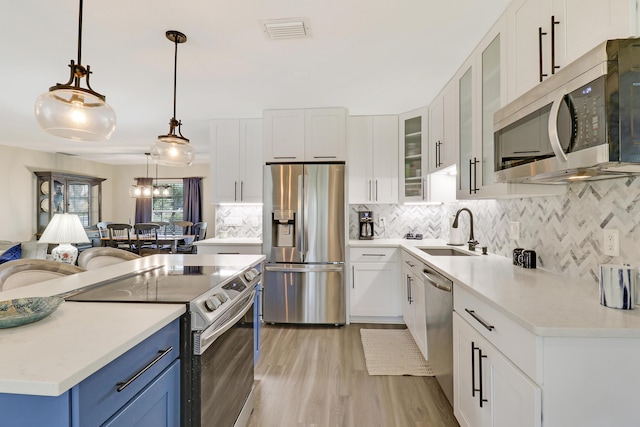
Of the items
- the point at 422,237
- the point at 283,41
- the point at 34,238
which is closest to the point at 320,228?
the point at 422,237

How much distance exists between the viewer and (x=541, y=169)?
1340 mm

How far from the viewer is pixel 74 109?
4.90 ft

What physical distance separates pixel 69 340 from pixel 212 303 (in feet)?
1.69

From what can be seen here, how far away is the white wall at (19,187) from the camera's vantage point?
589cm

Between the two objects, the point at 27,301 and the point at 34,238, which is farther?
the point at 34,238

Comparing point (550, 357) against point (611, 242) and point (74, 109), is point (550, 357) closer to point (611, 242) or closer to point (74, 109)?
point (611, 242)

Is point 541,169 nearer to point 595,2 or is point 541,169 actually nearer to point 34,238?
point 595,2

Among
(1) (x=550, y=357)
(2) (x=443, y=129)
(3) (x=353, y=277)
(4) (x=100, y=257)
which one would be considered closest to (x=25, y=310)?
(4) (x=100, y=257)

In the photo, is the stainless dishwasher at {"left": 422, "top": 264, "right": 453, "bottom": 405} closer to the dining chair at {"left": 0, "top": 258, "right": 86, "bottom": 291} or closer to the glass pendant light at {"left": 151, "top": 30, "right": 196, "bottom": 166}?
the glass pendant light at {"left": 151, "top": 30, "right": 196, "bottom": 166}

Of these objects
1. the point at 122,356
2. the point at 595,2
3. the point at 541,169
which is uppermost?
the point at 595,2

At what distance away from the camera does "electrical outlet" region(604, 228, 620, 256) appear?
4.70ft

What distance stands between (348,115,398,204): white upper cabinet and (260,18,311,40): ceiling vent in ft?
5.84

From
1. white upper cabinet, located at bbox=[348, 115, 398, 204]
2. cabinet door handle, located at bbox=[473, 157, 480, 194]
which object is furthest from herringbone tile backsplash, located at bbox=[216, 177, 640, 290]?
white upper cabinet, located at bbox=[348, 115, 398, 204]

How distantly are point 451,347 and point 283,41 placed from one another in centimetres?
229
